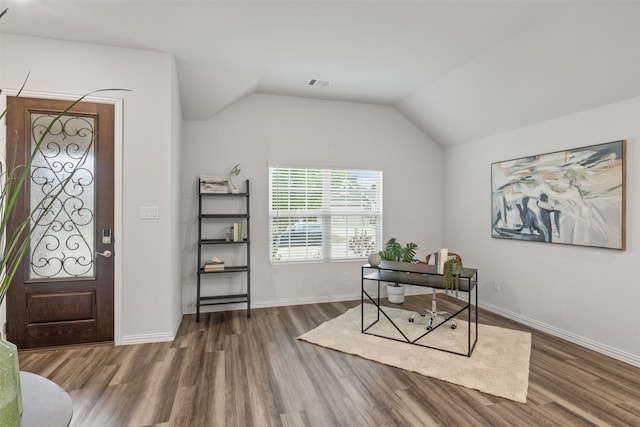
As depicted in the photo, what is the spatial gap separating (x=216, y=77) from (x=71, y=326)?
2845 millimetres

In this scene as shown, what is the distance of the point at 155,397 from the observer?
2.43 meters

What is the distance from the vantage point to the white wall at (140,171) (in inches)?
127

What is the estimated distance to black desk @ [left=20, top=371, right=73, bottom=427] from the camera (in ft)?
3.23

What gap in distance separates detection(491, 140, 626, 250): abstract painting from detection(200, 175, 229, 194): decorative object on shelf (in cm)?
340

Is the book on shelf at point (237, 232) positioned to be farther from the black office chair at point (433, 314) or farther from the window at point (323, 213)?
the black office chair at point (433, 314)

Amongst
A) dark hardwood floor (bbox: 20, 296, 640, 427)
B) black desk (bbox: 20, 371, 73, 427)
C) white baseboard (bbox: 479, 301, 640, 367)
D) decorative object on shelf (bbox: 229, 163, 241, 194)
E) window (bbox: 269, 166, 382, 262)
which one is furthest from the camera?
window (bbox: 269, 166, 382, 262)

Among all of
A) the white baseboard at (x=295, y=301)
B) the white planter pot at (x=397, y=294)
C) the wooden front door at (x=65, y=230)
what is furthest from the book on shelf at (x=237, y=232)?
the white planter pot at (x=397, y=294)

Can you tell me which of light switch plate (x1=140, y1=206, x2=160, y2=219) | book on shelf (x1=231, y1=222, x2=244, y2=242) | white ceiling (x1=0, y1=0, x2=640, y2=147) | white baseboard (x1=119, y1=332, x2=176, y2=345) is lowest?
white baseboard (x1=119, y1=332, x2=176, y2=345)

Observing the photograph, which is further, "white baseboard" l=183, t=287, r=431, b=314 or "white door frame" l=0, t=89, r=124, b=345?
"white baseboard" l=183, t=287, r=431, b=314

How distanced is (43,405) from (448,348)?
3.04 metres

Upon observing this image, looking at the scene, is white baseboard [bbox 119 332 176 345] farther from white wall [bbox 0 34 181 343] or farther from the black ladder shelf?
the black ladder shelf

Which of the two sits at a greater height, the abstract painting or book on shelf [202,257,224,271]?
the abstract painting

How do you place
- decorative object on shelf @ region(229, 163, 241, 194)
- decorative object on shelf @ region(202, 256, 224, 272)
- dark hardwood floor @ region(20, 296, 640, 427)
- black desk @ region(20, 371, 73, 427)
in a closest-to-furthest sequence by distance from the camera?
black desk @ region(20, 371, 73, 427)
dark hardwood floor @ region(20, 296, 640, 427)
decorative object on shelf @ region(202, 256, 224, 272)
decorative object on shelf @ region(229, 163, 241, 194)

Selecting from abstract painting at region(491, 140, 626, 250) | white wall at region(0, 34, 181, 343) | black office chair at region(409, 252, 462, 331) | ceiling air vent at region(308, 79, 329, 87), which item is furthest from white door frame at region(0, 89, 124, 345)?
abstract painting at region(491, 140, 626, 250)
